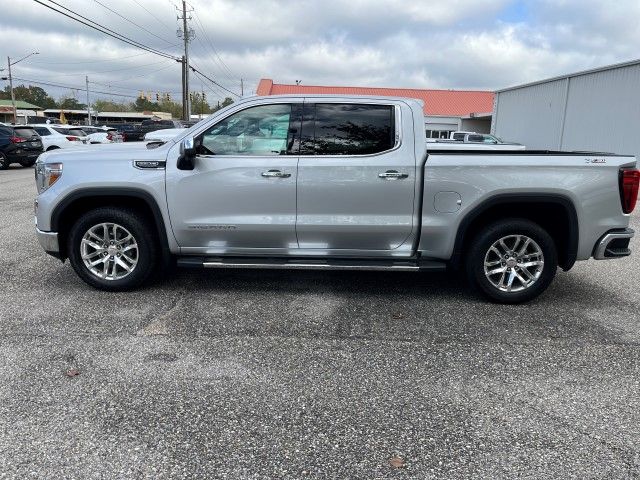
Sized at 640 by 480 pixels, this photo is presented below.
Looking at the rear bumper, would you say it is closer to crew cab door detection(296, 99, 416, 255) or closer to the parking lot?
the parking lot

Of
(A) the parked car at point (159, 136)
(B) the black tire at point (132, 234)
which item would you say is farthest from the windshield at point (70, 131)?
(B) the black tire at point (132, 234)

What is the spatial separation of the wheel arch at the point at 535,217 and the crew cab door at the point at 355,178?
0.54 metres

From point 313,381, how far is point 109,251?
275 centimetres

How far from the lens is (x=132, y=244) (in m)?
5.36

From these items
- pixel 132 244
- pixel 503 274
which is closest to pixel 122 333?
pixel 132 244

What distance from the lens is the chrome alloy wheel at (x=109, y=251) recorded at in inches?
210

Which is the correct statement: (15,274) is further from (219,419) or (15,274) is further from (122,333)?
(219,419)

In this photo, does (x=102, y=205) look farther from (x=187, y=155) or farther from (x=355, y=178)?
(x=355, y=178)

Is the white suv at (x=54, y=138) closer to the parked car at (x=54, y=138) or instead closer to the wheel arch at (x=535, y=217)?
the parked car at (x=54, y=138)

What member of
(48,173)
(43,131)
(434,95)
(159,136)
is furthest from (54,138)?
(434,95)

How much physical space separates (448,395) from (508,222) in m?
2.19

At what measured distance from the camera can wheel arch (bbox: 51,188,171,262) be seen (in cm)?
518

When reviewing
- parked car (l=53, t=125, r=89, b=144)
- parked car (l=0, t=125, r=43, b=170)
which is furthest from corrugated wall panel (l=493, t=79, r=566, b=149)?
parked car (l=0, t=125, r=43, b=170)

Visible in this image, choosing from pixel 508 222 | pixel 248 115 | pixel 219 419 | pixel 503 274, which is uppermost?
pixel 248 115
